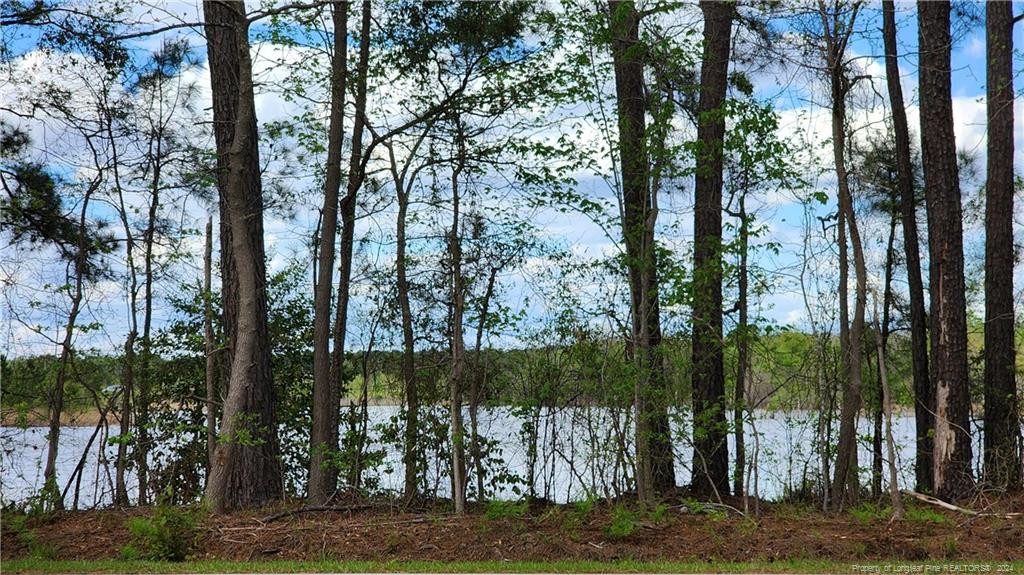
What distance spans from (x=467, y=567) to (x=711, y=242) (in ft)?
12.4

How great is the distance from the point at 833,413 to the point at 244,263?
5.94 m

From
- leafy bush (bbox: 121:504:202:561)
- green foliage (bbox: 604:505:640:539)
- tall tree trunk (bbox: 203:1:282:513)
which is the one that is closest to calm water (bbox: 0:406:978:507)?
green foliage (bbox: 604:505:640:539)

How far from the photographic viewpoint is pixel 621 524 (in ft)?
23.5

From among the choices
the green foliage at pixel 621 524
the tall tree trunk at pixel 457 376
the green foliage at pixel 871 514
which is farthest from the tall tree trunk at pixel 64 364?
the green foliage at pixel 871 514

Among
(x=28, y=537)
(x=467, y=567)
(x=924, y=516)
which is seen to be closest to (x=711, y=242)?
(x=924, y=516)

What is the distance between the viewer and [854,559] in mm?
6605

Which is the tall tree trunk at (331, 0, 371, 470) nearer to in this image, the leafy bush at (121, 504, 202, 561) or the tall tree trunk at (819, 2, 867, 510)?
the leafy bush at (121, 504, 202, 561)

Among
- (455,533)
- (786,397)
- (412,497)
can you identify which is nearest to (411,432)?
(412,497)

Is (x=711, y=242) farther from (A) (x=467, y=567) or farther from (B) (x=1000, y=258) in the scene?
(A) (x=467, y=567)

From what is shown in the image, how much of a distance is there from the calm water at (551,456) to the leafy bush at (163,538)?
2310 millimetres

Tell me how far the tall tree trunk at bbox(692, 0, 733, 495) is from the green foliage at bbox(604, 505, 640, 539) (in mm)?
1320

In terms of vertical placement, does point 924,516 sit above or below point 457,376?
below

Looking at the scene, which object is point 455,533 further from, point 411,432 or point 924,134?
point 924,134

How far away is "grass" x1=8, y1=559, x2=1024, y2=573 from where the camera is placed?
6316 millimetres
